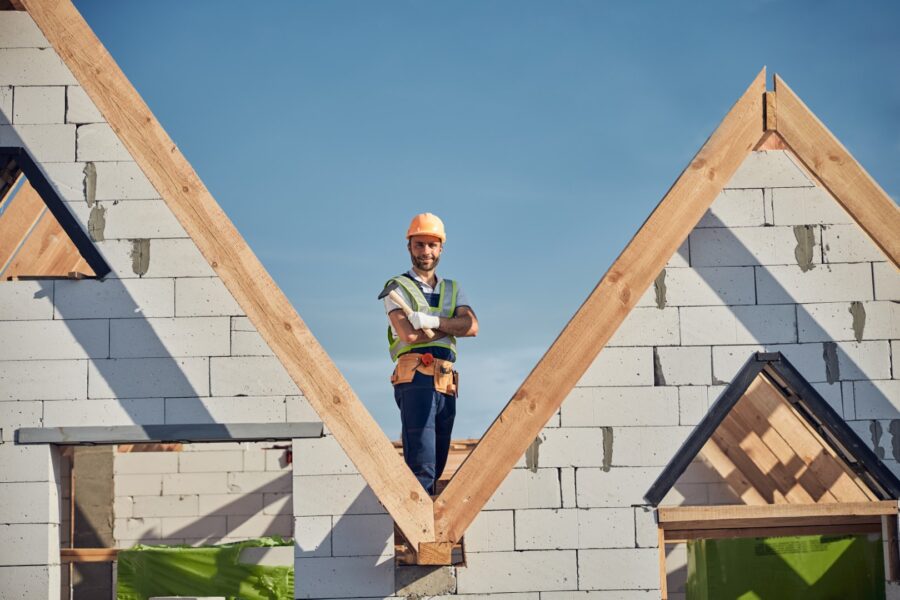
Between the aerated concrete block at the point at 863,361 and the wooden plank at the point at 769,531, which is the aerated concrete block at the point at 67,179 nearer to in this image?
the wooden plank at the point at 769,531

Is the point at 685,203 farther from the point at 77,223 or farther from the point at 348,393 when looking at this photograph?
the point at 77,223

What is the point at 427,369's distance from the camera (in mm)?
9016

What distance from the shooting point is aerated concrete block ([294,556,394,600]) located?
28.5 feet

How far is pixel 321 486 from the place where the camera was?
8.77 m

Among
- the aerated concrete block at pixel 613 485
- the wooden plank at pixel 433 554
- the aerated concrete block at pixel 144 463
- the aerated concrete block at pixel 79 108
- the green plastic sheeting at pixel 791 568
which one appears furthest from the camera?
the aerated concrete block at pixel 144 463

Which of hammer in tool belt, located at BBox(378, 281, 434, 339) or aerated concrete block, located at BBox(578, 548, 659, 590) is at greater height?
hammer in tool belt, located at BBox(378, 281, 434, 339)

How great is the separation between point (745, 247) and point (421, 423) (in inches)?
107

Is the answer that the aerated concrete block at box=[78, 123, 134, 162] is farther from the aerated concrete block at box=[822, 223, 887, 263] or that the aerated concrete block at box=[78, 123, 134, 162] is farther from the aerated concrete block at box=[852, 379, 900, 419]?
the aerated concrete block at box=[852, 379, 900, 419]

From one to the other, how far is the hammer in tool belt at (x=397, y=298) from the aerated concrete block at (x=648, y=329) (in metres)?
1.31

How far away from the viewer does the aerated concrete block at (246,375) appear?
29.1 ft

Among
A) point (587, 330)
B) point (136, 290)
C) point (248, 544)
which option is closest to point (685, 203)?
point (587, 330)

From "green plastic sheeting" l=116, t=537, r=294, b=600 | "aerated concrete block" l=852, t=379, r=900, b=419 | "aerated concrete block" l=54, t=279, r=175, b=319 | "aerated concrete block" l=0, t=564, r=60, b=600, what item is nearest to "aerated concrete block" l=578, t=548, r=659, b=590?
"aerated concrete block" l=852, t=379, r=900, b=419

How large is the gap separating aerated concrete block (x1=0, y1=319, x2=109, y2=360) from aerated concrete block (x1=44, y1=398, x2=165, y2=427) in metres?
0.34

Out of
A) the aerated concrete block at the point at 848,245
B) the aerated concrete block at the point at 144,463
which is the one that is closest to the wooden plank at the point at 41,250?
the aerated concrete block at the point at 144,463
